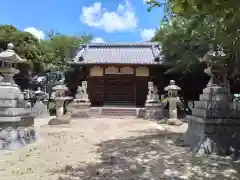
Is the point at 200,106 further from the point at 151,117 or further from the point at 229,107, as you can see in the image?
the point at 151,117

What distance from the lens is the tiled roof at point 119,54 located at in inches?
874

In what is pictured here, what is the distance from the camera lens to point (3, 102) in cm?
747

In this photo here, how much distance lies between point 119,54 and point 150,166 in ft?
63.2

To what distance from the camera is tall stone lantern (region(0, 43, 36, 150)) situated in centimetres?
738

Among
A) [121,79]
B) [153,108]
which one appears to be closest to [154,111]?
[153,108]

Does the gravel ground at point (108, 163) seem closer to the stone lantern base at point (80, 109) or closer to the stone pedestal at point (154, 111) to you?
the stone pedestal at point (154, 111)

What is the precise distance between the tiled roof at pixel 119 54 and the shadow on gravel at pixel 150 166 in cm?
1506

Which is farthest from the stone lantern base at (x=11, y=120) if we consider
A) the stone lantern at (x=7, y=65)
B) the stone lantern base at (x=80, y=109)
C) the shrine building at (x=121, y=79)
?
the shrine building at (x=121, y=79)

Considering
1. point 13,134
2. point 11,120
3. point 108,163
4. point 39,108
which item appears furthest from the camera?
point 39,108

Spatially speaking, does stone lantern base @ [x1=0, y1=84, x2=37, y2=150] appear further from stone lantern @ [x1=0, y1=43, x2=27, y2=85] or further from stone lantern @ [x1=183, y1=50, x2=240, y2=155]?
stone lantern @ [x1=183, y1=50, x2=240, y2=155]

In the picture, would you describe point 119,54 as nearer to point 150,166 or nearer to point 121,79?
point 121,79

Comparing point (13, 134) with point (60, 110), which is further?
point (60, 110)

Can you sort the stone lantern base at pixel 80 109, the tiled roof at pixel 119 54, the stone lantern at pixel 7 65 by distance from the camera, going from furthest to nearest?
the tiled roof at pixel 119 54 → the stone lantern base at pixel 80 109 → the stone lantern at pixel 7 65

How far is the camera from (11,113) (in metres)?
7.42
